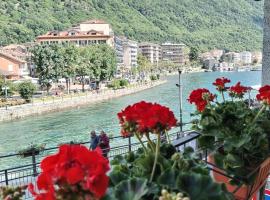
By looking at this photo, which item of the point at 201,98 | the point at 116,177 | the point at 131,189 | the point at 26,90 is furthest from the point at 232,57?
the point at 131,189

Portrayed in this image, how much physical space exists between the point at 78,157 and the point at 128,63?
12999 centimetres

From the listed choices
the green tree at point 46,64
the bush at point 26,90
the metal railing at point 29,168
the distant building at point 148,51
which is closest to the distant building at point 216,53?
the distant building at point 148,51

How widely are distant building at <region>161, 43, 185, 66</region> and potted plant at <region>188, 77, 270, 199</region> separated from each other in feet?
543

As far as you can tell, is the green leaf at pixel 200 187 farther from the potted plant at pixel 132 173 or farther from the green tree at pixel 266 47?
the green tree at pixel 266 47

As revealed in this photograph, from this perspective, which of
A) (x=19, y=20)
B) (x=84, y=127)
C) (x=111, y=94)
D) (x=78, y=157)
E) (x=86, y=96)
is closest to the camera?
(x=78, y=157)

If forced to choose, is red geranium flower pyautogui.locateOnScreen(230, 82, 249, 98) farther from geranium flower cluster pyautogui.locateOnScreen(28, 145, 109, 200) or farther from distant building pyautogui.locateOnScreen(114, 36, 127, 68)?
distant building pyautogui.locateOnScreen(114, 36, 127, 68)

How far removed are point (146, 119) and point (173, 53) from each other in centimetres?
16924

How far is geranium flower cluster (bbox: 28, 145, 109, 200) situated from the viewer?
95cm

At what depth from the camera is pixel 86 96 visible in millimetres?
54406

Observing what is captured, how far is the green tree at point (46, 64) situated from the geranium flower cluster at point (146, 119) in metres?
55.4

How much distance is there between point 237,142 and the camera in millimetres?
2020

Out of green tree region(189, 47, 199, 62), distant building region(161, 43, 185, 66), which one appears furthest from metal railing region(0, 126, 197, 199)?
green tree region(189, 47, 199, 62)

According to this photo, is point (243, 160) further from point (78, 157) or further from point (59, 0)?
point (59, 0)

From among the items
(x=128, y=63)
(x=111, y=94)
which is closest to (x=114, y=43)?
(x=128, y=63)
